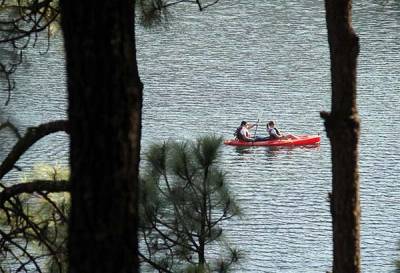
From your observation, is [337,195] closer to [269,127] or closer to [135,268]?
[135,268]

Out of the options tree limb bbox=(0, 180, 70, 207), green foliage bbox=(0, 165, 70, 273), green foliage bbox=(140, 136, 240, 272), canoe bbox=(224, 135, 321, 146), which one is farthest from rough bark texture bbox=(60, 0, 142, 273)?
canoe bbox=(224, 135, 321, 146)

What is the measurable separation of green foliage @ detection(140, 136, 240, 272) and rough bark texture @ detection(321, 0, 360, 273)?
49.1 inches

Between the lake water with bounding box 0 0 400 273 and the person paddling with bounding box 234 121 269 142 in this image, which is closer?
the lake water with bounding box 0 0 400 273

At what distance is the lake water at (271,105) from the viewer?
1139 cm

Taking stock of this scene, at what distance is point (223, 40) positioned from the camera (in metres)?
18.6

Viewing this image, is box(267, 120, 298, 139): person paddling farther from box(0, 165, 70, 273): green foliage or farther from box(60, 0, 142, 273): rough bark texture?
box(60, 0, 142, 273): rough bark texture

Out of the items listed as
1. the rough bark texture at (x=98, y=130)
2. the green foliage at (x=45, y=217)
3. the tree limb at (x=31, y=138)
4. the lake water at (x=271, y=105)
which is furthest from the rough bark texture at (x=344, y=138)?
the lake water at (x=271, y=105)

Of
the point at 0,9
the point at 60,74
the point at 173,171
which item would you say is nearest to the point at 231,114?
the point at 60,74

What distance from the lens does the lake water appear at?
1139 centimetres

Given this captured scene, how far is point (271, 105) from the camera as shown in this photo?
15.7m

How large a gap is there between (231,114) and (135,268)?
13945 mm

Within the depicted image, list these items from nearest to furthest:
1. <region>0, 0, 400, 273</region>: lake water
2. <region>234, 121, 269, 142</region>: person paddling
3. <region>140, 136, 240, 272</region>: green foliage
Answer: <region>140, 136, 240, 272</region>: green foliage
<region>0, 0, 400, 273</region>: lake water
<region>234, 121, 269, 142</region>: person paddling

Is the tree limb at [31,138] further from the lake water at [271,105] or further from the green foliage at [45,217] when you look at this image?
the lake water at [271,105]

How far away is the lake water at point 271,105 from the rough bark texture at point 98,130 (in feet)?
26.2
